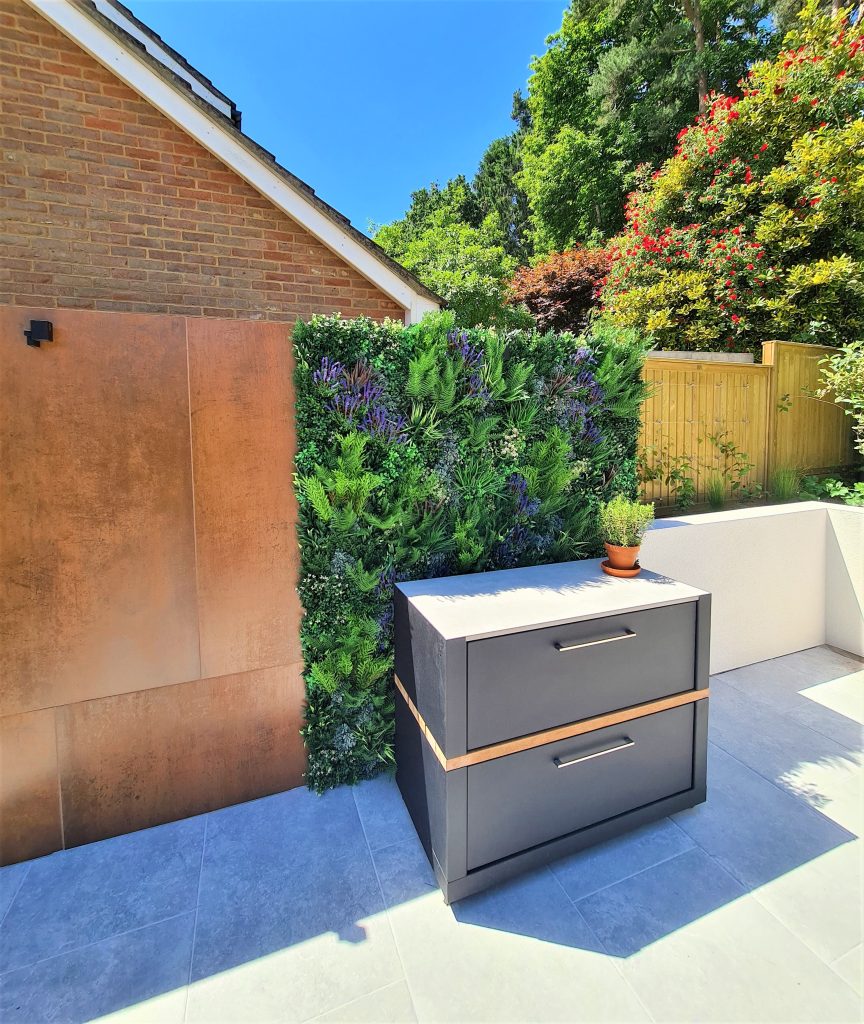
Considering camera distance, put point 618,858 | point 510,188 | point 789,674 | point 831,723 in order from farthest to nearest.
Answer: point 510,188 < point 789,674 < point 831,723 < point 618,858

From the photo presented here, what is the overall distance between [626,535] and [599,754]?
1128 mm

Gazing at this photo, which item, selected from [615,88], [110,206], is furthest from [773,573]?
[615,88]

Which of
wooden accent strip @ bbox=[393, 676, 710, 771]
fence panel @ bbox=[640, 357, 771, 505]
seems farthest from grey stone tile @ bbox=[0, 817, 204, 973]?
fence panel @ bbox=[640, 357, 771, 505]

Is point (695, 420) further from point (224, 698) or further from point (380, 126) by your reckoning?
point (380, 126)

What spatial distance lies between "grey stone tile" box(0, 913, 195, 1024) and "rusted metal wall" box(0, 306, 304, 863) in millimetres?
659

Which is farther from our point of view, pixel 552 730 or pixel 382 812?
pixel 382 812

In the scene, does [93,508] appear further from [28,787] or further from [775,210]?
[775,210]

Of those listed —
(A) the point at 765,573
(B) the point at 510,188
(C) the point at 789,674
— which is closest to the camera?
(C) the point at 789,674

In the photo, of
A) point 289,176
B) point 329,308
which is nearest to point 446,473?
point 329,308

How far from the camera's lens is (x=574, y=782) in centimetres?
219

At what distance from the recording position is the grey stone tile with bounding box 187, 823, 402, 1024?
1.70 meters

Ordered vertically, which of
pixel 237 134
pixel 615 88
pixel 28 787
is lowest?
pixel 28 787

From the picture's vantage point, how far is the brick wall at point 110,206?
3814mm

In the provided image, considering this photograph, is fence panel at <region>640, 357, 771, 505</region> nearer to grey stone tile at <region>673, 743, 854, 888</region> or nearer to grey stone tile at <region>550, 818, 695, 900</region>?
grey stone tile at <region>673, 743, 854, 888</region>
